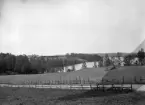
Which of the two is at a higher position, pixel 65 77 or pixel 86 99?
pixel 65 77

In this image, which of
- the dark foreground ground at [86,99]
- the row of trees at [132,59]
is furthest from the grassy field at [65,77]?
the dark foreground ground at [86,99]

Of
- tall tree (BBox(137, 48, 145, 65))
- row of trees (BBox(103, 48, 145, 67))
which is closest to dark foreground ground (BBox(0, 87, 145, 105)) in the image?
row of trees (BBox(103, 48, 145, 67))

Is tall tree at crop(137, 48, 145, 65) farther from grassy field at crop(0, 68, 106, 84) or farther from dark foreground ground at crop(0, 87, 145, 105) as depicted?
dark foreground ground at crop(0, 87, 145, 105)

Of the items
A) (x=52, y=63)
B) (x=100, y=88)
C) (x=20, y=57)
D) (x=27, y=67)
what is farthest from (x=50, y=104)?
(x=52, y=63)

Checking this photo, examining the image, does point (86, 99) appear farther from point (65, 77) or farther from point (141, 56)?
point (141, 56)

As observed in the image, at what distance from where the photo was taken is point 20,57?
52.3 meters

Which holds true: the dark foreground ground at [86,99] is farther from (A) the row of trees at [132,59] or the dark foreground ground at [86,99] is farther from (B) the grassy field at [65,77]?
(A) the row of trees at [132,59]

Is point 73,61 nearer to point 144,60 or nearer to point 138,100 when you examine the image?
point 144,60

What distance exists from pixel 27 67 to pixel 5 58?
28.0ft

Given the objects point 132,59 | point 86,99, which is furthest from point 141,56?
A: point 86,99

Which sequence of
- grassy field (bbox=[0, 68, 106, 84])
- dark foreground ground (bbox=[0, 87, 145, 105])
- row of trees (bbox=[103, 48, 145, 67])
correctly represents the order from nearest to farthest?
dark foreground ground (bbox=[0, 87, 145, 105]) < grassy field (bbox=[0, 68, 106, 84]) < row of trees (bbox=[103, 48, 145, 67])

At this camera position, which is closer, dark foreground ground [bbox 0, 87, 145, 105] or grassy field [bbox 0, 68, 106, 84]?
dark foreground ground [bbox 0, 87, 145, 105]

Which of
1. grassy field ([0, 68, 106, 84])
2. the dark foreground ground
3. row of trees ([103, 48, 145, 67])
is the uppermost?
row of trees ([103, 48, 145, 67])

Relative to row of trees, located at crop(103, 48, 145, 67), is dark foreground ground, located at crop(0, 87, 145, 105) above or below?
below
